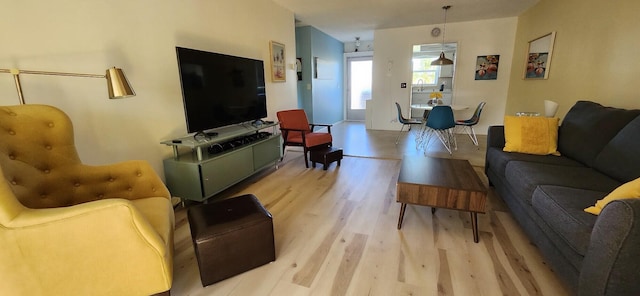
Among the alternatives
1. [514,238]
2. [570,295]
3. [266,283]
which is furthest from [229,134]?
[570,295]

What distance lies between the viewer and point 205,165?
2438mm

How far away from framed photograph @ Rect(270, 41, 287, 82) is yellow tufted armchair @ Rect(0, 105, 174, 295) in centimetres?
290

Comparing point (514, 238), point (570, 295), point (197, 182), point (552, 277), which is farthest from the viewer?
point (197, 182)

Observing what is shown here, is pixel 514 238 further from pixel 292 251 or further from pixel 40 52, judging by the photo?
pixel 40 52

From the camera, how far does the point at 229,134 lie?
288 centimetres

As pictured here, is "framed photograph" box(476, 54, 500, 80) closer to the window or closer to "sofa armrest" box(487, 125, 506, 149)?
the window

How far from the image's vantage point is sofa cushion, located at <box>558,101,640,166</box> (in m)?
2.08

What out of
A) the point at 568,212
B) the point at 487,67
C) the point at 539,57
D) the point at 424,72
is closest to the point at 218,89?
the point at 568,212

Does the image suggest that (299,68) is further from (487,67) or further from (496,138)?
(496,138)

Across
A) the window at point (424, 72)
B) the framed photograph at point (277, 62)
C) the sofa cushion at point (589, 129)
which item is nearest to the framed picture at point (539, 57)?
the sofa cushion at point (589, 129)

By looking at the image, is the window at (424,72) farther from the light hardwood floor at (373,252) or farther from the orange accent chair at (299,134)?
the light hardwood floor at (373,252)

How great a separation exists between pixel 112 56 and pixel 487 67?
633 centimetres

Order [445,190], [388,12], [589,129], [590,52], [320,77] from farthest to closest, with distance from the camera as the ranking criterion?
[320,77] < [388,12] < [590,52] < [589,129] < [445,190]

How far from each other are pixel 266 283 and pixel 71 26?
214 cm
